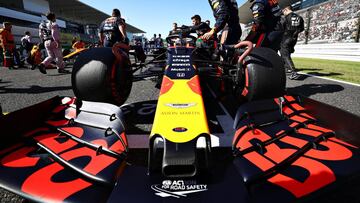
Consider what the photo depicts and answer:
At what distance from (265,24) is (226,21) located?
924 mm

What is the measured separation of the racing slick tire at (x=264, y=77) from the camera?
2105 millimetres

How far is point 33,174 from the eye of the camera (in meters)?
1.20

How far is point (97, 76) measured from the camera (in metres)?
2.06

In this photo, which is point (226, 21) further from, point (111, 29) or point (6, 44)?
point (6, 44)

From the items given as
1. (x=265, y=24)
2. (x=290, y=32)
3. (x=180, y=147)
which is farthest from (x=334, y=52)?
(x=180, y=147)

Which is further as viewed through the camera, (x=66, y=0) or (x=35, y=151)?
(x=66, y=0)

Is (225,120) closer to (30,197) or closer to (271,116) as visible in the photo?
(271,116)

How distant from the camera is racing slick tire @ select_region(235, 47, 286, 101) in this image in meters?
2.11

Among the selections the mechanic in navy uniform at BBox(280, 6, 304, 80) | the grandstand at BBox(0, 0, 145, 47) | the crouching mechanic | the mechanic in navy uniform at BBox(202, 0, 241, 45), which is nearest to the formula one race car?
the mechanic in navy uniform at BBox(202, 0, 241, 45)

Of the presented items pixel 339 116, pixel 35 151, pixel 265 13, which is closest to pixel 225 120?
pixel 339 116

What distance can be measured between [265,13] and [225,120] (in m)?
2.16

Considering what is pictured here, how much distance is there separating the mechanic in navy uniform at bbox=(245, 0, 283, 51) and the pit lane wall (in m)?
8.46

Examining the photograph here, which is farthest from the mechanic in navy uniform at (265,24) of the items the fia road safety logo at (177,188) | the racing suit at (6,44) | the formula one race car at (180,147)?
the racing suit at (6,44)

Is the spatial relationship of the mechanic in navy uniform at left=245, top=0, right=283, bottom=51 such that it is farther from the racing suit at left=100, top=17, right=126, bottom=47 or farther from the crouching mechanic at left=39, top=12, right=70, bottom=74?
the crouching mechanic at left=39, top=12, right=70, bottom=74
